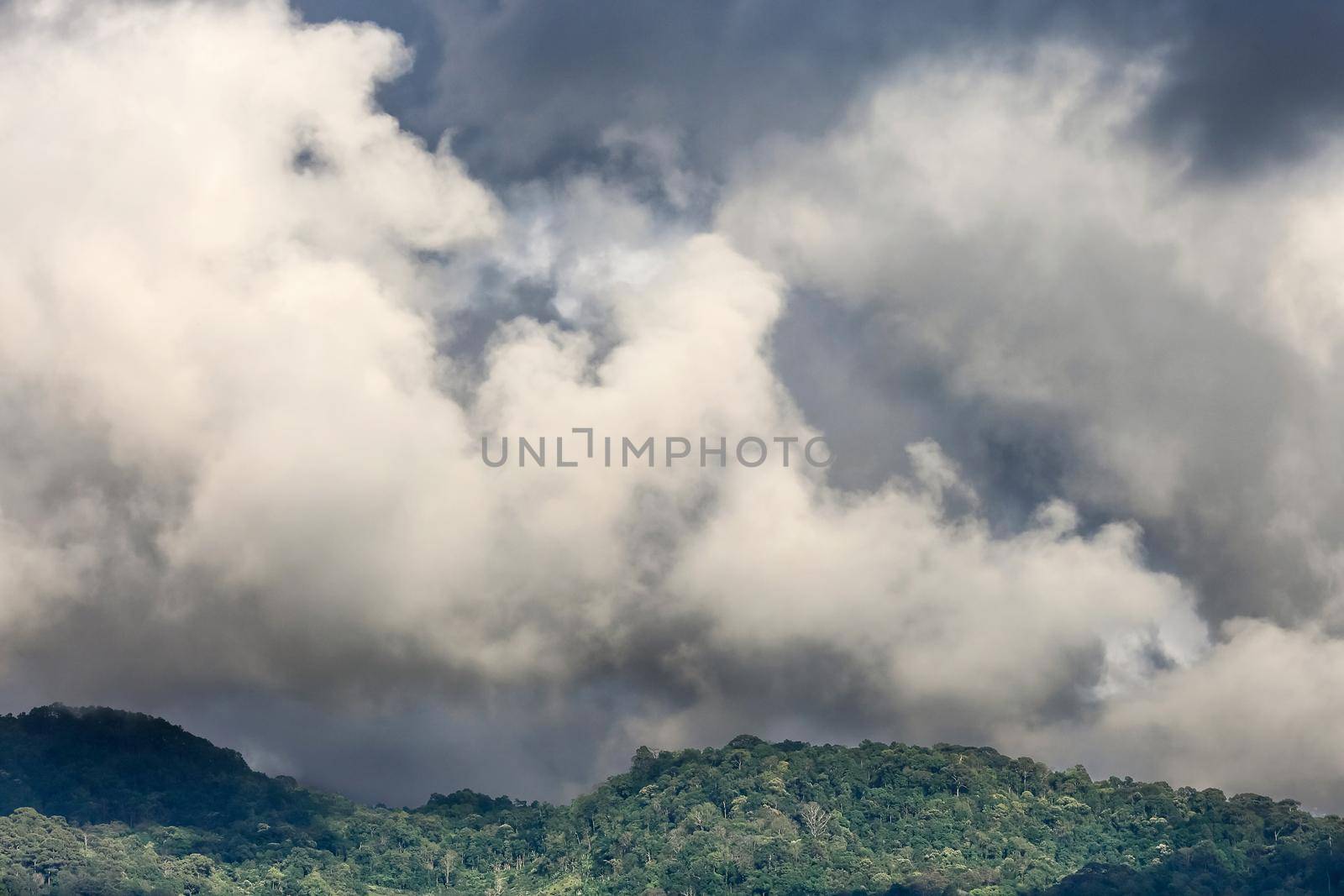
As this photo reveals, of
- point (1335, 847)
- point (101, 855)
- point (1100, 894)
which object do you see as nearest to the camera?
point (1100, 894)

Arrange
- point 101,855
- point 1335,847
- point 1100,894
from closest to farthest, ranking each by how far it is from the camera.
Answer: point 1100,894, point 1335,847, point 101,855

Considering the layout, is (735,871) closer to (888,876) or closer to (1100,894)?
(888,876)

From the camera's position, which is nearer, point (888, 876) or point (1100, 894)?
point (1100, 894)

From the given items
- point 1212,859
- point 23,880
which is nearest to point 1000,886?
point 1212,859

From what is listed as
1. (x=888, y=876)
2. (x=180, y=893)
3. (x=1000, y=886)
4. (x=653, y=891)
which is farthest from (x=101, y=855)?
(x=1000, y=886)

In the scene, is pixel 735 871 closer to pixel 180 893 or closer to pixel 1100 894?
pixel 1100 894

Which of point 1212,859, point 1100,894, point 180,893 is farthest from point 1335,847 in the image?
point 180,893

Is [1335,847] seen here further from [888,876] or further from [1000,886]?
[888,876]
